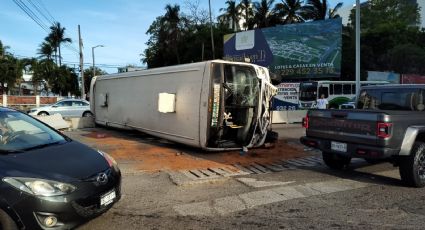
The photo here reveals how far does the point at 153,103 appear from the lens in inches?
526

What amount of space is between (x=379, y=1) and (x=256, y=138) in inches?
2885

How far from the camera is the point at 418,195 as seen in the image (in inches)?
287

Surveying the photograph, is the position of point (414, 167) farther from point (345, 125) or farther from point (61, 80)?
point (61, 80)

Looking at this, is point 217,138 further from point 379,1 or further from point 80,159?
point 379,1

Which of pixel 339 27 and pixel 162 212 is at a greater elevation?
pixel 339 27

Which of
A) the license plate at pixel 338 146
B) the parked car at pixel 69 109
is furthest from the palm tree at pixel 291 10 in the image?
the license plate at pixel 338 146

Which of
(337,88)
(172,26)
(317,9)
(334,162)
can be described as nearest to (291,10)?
(317,9)

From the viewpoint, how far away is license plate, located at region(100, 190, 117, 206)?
16.9 feet

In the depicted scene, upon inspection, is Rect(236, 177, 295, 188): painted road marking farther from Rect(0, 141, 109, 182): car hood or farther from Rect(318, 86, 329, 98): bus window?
Rect(318, 86, 329, 98): bus window

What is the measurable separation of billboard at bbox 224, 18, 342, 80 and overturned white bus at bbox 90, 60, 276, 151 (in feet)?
69.8

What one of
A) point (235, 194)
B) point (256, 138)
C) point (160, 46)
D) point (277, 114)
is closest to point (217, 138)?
point (256, 138)

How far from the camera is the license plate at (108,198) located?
16.9 feet

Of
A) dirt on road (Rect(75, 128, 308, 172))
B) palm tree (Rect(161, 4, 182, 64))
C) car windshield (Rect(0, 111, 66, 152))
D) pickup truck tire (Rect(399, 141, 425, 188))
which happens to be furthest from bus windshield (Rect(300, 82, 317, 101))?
palm tree (Rect(161, 4, 182, 64))

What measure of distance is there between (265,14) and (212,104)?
170 ft
